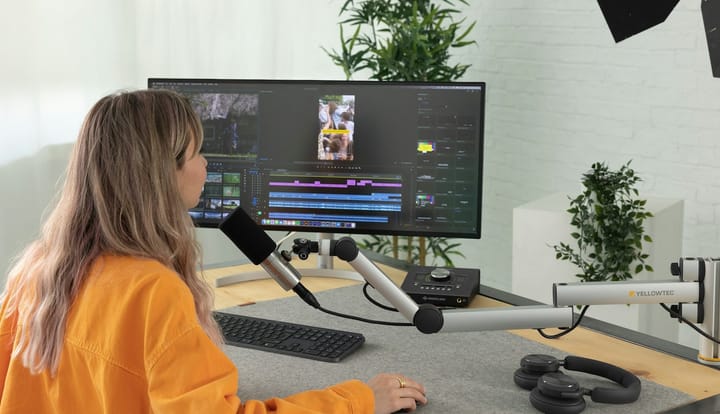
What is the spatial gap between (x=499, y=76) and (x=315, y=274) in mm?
2024

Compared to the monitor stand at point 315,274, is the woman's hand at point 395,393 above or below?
below

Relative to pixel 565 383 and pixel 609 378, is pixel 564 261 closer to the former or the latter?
pixel 609 378

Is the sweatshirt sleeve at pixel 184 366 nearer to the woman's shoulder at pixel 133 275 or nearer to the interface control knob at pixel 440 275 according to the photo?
the woman's shoulder at pixel 133 275

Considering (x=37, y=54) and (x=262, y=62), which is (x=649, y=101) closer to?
(x=262, y=62)

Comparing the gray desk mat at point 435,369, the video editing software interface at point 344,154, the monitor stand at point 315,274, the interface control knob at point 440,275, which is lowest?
the gray desk mat at point 435,369

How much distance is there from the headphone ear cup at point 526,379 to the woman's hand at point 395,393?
0.17 meters

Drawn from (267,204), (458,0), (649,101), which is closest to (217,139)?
(267,204)

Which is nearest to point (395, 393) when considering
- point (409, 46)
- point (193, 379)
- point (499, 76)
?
point (193, 379)

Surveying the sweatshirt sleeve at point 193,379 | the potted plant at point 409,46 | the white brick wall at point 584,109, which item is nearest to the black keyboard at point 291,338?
the sweatshirt sleeve at point 193,379

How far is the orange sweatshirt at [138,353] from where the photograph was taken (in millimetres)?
1144

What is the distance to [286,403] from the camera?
1301 millimetres

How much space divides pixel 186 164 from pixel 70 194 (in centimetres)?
17

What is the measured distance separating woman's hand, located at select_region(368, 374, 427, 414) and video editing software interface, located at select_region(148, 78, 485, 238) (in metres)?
0.65

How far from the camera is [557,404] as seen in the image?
137 cm
